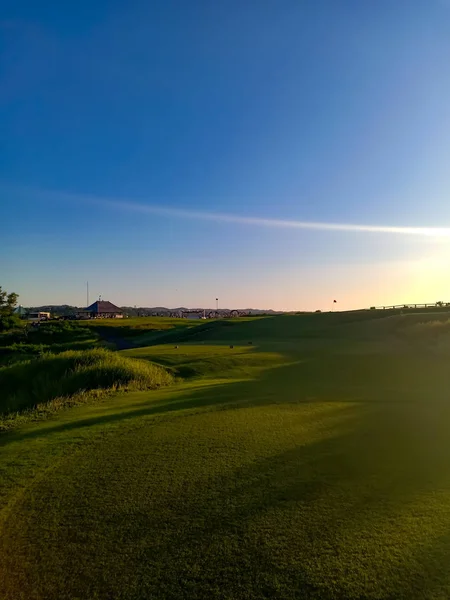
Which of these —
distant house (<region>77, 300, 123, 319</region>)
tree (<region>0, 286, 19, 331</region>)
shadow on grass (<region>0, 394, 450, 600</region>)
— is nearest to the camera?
shadow on grass (<region>0, 394, 450, 600</region>)

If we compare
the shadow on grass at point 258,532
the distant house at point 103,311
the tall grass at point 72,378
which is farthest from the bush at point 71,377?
the distant house at point 103,311

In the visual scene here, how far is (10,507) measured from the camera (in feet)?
20.0

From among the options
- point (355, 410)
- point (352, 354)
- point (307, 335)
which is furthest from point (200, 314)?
point (355, 410)

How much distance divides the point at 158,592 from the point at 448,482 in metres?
4.35

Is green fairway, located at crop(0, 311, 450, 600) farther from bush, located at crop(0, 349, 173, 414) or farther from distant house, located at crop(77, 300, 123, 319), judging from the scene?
distant house, located at crop(77, 300, 123, 319)

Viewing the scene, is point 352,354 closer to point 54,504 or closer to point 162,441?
point 162,441

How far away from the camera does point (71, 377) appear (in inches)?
717

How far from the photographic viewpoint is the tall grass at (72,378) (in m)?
17.1

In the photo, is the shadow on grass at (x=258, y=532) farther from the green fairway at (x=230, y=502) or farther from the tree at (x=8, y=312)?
the tree at (x=8, y=312)

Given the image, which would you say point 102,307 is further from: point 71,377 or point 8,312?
point 71,377

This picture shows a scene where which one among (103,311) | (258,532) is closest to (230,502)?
(258,532)

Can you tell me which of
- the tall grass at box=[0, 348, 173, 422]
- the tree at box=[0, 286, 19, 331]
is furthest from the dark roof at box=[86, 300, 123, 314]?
the tall grass at box=[0, 348, 173, 422]

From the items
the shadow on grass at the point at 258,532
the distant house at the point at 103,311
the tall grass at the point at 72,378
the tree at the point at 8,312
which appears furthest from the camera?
the distant house at the point at 103,311

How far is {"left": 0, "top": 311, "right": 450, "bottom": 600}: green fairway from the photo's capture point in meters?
4.51
